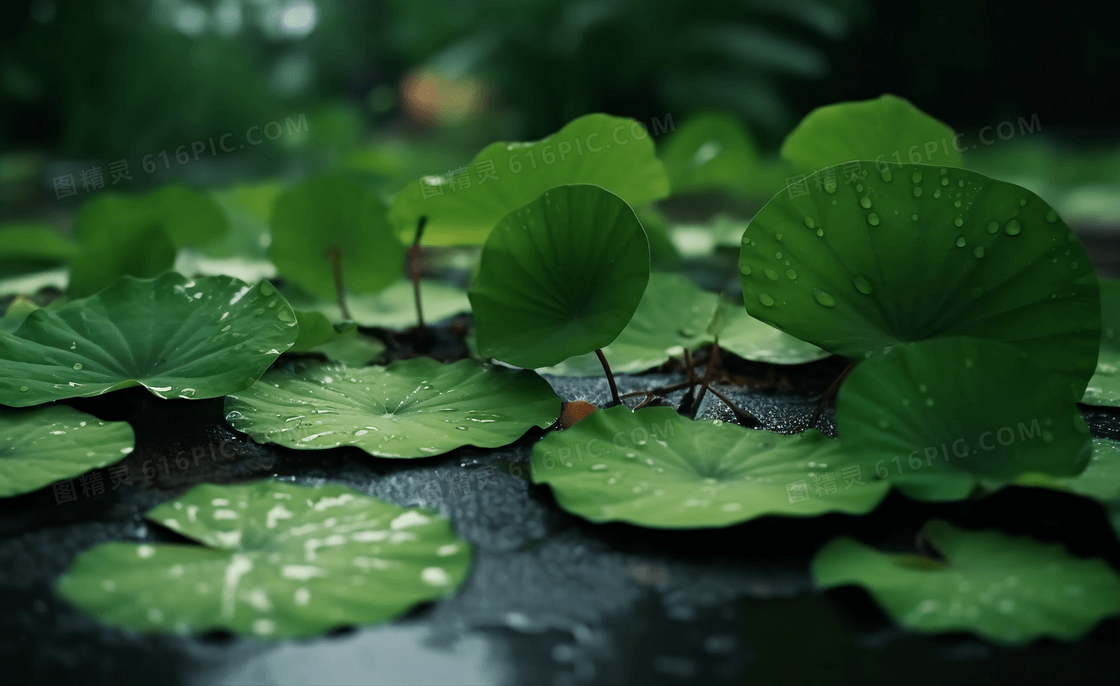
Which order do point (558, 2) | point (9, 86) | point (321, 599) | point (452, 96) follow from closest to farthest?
point (321, 599), point (9, 86), point (558, 2), point (452, 96)

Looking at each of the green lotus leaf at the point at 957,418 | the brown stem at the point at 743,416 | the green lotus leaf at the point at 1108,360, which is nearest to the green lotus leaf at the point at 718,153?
the green lotus leaf at the point at 1108,360

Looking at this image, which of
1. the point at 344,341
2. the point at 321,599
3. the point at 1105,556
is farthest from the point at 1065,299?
the point at 344,341

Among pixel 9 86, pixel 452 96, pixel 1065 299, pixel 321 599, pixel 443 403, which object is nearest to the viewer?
pixel 321 599

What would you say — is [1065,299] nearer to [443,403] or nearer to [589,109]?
[443,403]

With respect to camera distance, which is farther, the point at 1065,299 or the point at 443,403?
the point at 443,403

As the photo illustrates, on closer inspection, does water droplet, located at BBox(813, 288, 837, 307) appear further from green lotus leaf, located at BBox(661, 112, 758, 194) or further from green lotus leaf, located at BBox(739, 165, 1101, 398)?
green lotus leaf, located at BBox(661, 112, 758, 194)

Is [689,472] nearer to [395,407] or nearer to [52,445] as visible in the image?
[395,407]

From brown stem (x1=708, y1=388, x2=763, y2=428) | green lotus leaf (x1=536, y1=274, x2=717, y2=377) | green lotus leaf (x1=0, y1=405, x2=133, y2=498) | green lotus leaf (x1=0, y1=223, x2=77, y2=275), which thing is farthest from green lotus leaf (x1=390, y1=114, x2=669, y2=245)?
green lotus leaf (x1=0, y1=223, x2=77, y2=275)

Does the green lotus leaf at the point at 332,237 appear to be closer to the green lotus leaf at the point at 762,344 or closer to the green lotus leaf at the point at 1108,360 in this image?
the green lotus leaf at the point at 762,344

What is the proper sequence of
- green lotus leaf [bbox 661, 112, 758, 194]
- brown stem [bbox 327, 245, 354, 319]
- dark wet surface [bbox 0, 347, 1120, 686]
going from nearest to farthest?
dark wet surface [bbox 0, 347, 1120, 686]
brown stem [bbox 327, 245, 354, 319]
green lotus leaf [bbox 661, 112, 758, 194]
